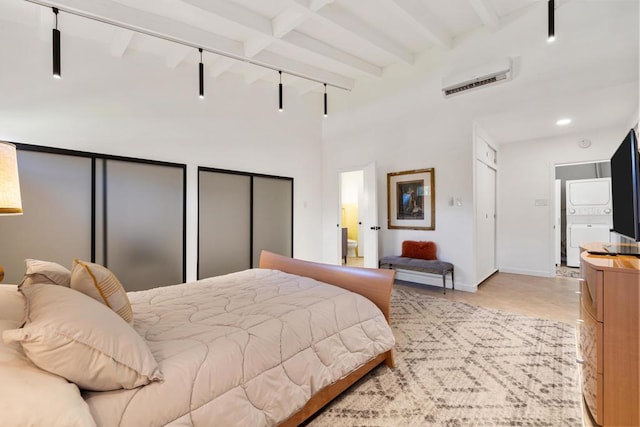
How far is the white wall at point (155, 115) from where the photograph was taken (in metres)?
2.86

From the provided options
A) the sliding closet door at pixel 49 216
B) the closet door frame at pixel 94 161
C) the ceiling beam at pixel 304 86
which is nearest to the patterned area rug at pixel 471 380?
the closet door frame at pixel 94 161

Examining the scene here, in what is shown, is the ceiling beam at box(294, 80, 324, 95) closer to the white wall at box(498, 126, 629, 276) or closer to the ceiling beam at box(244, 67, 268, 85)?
the ceiling beam at box(244, 67, 268, 85)

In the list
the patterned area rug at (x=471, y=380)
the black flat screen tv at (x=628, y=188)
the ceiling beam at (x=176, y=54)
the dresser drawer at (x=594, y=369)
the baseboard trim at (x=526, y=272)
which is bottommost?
the patterned area rug at (x=471, y=380)

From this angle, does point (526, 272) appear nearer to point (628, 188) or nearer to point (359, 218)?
point (359, 218)

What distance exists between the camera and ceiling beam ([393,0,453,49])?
305 cm

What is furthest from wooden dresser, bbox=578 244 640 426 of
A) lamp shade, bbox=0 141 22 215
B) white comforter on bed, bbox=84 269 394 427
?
lamp shade, bbox=0 141 22 215

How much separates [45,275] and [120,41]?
3.07 m

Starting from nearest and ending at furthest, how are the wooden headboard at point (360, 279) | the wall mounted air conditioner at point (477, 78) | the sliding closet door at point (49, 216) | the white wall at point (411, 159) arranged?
the wooden headboard at point (360, 279), the sliding closet door at point (49, 216), the wall mounted air conditioner at point (477, 78), the white wall at point (411, 159)

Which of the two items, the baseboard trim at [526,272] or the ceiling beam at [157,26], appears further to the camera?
the baseboard trim at [526,272]

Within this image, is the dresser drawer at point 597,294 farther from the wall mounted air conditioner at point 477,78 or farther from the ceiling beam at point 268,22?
the ceiling beam at point 268,22

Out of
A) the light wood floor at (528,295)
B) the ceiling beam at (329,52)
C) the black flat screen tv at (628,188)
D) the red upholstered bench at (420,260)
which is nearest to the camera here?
the black flat screen tv at (628,188)

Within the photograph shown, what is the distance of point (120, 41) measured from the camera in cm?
321

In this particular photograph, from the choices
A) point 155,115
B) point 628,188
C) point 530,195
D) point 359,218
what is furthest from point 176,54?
point 530,195

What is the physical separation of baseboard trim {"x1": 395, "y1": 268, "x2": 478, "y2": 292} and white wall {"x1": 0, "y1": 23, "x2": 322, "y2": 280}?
1.71 m
